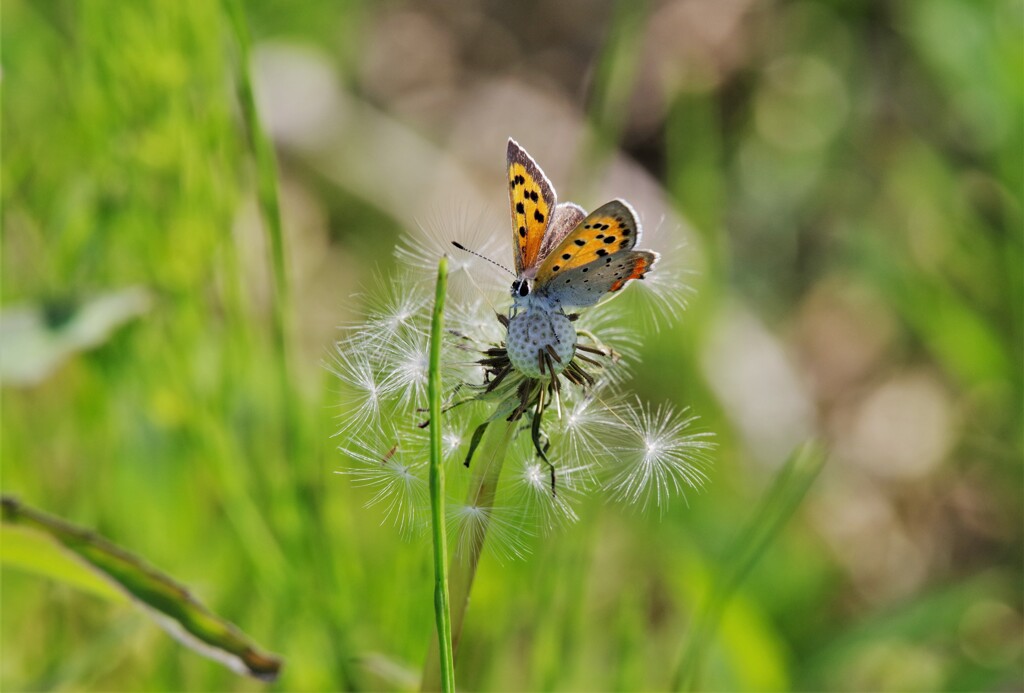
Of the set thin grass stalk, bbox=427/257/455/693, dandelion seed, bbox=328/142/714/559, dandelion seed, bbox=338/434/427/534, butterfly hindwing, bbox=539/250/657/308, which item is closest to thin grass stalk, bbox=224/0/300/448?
dandelion seed, bbox=328/142/714/559

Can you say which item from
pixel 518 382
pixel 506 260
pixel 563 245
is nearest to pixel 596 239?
pixel 563 245

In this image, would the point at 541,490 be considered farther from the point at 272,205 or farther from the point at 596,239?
the point at 272,205

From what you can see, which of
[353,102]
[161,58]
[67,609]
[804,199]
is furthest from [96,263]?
[804,199]

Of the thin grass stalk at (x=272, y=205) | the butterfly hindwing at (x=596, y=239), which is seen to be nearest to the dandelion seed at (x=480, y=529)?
the butterfly hindwing at (x=596, y=239)

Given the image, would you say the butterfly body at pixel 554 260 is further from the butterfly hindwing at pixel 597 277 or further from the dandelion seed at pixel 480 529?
the dandelion seed at pixel 480 529

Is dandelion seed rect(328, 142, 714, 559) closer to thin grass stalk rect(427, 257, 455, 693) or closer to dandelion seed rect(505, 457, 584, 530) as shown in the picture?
dandelion seed rect(505, 457, 584, 530)

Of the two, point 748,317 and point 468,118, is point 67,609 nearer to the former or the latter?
point 748,317
